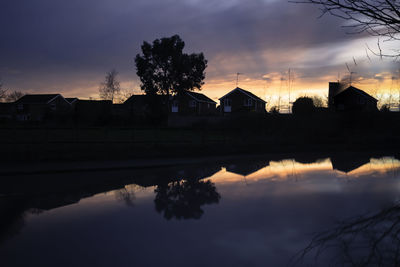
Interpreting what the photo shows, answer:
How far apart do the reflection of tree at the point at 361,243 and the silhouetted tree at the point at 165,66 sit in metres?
41.1

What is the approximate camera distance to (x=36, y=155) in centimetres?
1384

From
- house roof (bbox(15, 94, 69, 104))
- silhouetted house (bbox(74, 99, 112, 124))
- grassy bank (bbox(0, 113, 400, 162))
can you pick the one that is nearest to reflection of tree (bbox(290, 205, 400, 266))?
grassy bank (bbox(0, 113, 400, 162))

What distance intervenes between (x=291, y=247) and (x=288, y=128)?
2000 cm

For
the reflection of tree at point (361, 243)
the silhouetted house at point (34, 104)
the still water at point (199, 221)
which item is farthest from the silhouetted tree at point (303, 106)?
the silhouetted house at point (34, 104)

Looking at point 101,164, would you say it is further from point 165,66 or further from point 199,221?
point 165,66

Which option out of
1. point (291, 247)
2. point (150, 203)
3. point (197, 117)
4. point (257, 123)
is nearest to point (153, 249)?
point (291, 247)

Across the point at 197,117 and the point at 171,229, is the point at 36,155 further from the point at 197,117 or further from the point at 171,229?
the point at 197,117

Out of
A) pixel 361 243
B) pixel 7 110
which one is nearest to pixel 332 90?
pixel 361 243

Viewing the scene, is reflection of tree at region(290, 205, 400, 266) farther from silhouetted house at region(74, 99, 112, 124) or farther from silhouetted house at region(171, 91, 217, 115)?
silhouetted house at region(171, 91, 217, 115)

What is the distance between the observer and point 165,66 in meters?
45.0

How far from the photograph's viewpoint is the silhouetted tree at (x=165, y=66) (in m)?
44.5

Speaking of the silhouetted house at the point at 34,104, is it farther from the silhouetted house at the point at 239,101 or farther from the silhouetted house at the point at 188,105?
the silhouetted house at the point at 239,101

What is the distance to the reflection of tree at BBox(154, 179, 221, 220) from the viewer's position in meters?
6.66

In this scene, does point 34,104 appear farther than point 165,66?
Yes
